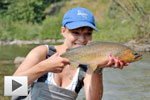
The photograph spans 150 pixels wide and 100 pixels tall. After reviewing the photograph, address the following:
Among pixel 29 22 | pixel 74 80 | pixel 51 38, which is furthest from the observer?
pixel 29 22

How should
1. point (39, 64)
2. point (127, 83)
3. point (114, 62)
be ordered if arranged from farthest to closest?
point (127, 83), point (39, 64), point (114, 62)

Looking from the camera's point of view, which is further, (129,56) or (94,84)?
(94,84)

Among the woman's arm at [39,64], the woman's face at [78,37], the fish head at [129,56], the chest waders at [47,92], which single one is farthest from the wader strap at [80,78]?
the fish head at [129,56]

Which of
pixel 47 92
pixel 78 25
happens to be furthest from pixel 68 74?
pixel 78 25

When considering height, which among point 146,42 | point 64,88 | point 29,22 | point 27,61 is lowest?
point 29,22

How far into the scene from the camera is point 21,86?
11.1 feet

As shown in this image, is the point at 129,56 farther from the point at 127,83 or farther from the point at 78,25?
the point at 127,83

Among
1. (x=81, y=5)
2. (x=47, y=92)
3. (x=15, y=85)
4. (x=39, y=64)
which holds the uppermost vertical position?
(x=39, y=64)

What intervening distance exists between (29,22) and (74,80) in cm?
4529

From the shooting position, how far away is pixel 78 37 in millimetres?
3828

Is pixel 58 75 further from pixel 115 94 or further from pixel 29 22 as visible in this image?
pixel 29 22

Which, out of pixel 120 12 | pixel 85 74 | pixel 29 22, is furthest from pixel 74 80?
pixel 29 22

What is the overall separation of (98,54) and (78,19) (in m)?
0.63

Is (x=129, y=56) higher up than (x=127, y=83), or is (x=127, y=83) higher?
(x=129, y=56)
